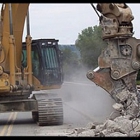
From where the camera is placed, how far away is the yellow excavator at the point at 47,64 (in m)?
12.0

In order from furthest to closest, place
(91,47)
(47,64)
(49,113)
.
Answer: (91,47)
(47,64)
(49,113)

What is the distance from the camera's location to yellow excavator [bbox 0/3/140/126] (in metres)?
12.0

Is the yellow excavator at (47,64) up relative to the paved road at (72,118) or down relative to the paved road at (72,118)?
up

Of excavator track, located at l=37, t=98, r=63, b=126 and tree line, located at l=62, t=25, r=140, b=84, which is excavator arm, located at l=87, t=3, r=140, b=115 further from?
excavator track, located at l=37, t=98, r=63, b=126

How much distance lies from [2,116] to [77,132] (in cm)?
783

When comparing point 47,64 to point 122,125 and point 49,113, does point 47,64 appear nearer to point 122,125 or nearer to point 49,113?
point 49,113

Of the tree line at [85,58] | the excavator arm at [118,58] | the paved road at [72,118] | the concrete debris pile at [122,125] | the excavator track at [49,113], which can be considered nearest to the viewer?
the concrete debris pile at [122,125]

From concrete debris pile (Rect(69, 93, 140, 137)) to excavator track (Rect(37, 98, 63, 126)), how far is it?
268 cm

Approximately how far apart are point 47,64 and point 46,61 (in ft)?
0.37

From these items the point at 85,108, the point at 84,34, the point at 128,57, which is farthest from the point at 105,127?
the point at 84,34

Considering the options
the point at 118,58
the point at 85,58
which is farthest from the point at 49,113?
the point at 85,58

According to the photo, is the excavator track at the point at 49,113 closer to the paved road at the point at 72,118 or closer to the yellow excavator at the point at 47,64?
the yellow excavator at the point at 47,64

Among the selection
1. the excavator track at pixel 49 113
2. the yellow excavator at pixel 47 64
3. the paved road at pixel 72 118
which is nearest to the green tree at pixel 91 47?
the paved road at pixel 72 118

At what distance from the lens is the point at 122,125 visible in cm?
1105
